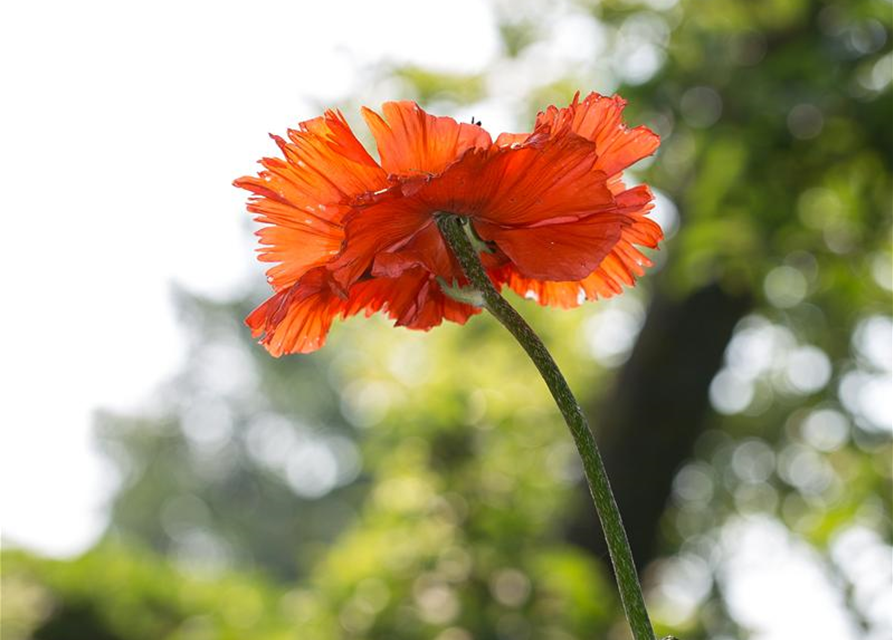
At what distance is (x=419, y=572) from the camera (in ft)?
11.7

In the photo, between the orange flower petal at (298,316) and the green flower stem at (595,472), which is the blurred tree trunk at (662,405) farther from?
the green flower stem at (595,472)

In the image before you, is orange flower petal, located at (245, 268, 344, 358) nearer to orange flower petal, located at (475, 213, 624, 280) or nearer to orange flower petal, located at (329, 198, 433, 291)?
orange flower petal, located at (329, 198, 433, 291)

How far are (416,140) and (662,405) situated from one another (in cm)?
413

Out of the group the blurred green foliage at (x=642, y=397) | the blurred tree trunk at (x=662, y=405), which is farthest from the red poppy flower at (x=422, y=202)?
the blurred tree trunk at (x=662, y=405)

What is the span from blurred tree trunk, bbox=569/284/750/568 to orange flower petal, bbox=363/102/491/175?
3.99 m

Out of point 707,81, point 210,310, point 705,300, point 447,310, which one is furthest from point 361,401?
point 210,310

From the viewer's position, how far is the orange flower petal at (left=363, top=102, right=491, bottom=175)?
0.83m

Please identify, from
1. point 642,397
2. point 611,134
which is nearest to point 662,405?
point 642,397

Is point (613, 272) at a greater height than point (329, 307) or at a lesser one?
greater

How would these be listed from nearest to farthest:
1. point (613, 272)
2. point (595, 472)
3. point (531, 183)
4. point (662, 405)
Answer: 1. point (595, 472)
2. point (531, 183)
3. point (613, 272)
4. point (662, 405)

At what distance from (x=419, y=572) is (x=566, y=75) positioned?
269 centimetres

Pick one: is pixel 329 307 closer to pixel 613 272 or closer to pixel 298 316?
pixel 298 316

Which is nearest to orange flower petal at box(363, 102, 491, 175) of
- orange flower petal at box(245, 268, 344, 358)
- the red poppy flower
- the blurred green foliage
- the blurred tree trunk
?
the red poppy flower

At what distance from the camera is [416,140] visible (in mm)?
827
